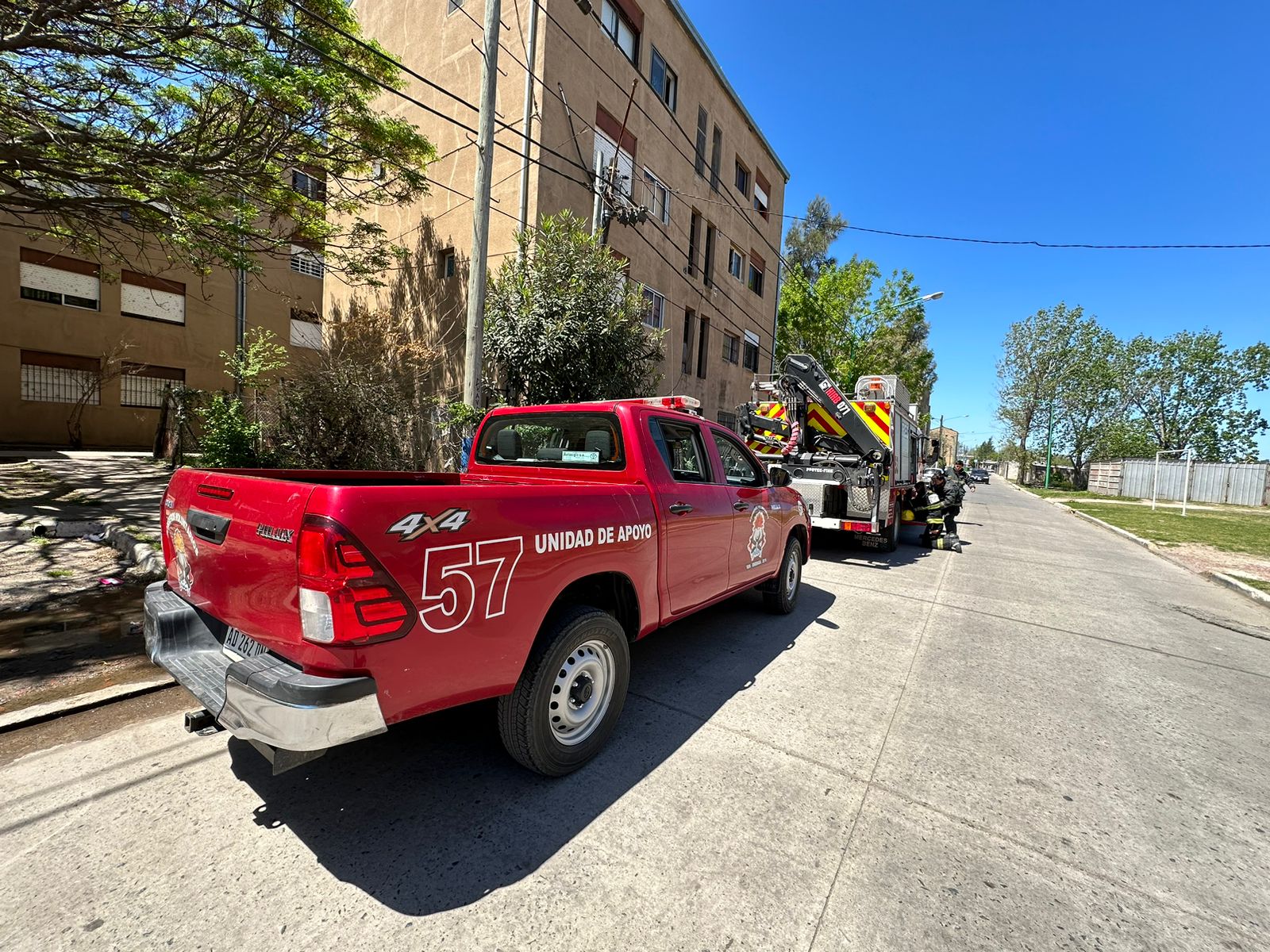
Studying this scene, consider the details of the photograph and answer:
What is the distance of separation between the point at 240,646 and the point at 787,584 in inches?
184

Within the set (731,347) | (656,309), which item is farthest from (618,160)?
(731,347)

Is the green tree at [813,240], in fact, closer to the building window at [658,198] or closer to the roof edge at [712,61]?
the roof edge at [712,61]

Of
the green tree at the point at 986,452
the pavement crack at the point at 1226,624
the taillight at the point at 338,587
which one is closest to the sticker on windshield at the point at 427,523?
the taillight at the point at 338,587

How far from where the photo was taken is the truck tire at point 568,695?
2.62m

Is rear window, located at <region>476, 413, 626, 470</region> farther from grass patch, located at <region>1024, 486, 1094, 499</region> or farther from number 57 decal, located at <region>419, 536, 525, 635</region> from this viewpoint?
grass patch, located at <region>1024, 486, 1094, 499</region>

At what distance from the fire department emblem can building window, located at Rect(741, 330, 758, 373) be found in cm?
1874

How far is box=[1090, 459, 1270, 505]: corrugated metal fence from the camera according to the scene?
105 ft

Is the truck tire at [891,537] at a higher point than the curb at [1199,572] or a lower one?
higher

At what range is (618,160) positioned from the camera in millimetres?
13570

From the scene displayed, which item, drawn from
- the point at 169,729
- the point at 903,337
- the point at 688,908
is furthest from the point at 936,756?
the point at 903,337

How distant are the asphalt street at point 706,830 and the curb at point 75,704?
244 mm

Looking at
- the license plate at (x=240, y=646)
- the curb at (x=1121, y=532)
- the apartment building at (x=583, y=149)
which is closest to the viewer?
the license plate at (x=240, y=646)

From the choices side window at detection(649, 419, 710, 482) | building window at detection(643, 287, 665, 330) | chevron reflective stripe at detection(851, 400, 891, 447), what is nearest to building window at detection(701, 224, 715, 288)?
building window at detection(643, 287, 665, 330)

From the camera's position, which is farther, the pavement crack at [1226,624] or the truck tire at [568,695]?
the pavement crack at [1226,624]
